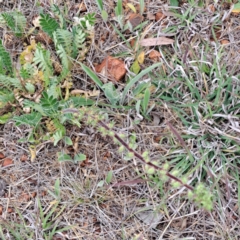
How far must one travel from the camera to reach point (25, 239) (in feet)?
6.32

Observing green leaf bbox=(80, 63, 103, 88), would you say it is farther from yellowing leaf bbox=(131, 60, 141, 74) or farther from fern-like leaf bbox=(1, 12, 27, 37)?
fern-like leaf bbox=(1, 12, 27, 37)

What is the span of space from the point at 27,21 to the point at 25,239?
3.63 feet

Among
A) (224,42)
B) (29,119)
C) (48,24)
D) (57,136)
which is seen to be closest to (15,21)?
(48,24)

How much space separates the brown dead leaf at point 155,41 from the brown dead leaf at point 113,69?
0.15 metres

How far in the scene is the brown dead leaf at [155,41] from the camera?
2.04 metres

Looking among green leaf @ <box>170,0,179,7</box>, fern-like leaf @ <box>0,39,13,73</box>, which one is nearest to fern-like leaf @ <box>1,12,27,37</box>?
fern-like leaf @ <box>0,39,13,73</box>

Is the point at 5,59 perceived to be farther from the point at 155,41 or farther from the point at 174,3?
the point at 174,3

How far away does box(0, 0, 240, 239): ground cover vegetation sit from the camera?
73.7 inches

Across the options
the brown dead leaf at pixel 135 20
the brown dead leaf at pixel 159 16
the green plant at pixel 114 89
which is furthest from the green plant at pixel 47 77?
the brown dead leaf at pixel 159 16

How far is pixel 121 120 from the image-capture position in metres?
1.97

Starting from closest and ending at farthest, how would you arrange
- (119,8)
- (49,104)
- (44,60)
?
(49,104), (44,60), (119,8)

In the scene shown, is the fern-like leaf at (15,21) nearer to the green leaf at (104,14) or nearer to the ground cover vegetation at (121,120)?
the ground cover vegetation at (121,120)

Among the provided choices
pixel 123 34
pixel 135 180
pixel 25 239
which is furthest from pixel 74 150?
pixel 123 34

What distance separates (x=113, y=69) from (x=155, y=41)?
9.9 inches
